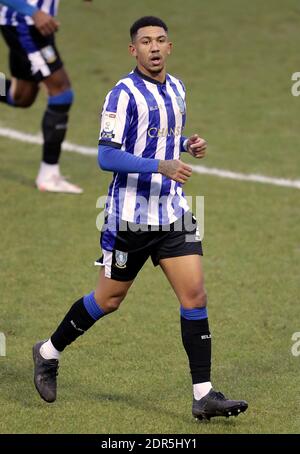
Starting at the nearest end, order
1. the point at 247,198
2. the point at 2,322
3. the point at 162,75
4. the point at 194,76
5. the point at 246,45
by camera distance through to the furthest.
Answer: the point at 162,75
the point at 2,322
the point at 247,198
the point at 194,76
the point at 246,45

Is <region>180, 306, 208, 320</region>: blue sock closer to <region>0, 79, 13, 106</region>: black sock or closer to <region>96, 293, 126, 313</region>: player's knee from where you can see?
<region>96, 293, 126, 313</region>: player's knee

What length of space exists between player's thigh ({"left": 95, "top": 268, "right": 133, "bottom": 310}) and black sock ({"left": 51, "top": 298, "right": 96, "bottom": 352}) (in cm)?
12

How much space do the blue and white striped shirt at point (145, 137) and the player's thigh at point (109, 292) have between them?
391 millimetres

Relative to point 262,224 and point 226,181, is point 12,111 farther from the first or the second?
point 262,224

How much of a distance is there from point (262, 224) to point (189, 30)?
24.9ft

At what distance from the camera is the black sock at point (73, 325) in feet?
24.2

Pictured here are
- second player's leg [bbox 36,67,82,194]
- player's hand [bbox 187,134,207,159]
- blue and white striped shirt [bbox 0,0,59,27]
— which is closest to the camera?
player's hand [bbox 187,134,207,159]

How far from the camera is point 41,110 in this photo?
15.4m

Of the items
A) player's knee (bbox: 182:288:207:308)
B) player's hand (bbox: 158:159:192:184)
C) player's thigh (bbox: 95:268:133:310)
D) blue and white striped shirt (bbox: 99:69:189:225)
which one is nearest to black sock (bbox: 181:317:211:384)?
player's knee (bbox: 182:288:207:308)

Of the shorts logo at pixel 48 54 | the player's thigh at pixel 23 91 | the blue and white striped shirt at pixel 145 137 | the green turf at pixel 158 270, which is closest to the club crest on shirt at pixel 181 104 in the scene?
the blue and white striped shirt at pixel 145 137

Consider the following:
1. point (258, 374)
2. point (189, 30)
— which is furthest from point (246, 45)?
point (258, 374)

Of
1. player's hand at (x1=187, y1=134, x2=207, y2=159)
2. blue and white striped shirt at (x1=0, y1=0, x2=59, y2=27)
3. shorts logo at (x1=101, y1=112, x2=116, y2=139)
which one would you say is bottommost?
player's hand at (x1=187, y1=134, x2=207, y2=159)

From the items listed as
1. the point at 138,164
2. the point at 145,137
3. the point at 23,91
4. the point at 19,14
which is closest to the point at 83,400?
the point at 138,164

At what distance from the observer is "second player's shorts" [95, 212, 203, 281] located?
284 inches
